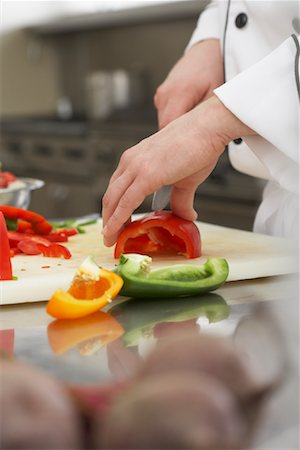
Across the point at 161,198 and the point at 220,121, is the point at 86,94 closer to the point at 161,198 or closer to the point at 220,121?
the point at 161,198

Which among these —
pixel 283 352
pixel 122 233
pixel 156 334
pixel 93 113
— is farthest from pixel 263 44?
pixel 93 113

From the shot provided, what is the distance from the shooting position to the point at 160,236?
4.24 ft

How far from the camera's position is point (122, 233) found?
4.04 ft

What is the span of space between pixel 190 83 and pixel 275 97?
33 centimetres

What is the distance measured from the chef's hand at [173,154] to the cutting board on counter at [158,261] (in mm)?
106

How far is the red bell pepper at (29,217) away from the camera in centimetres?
135

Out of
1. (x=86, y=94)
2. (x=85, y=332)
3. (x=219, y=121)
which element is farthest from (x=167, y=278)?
(x=86, y=94)

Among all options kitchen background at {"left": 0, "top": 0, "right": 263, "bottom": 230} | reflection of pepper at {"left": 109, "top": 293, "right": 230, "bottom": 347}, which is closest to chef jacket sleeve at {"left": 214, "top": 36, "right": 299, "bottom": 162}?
reflection of pepper at {"left": 109, "top": 293, "right": 230, "bottom": 347}

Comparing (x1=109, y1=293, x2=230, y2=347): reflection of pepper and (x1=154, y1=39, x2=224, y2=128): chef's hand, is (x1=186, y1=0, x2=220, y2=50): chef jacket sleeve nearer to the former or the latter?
(x1=154, y1=39, x2=224, y2=128): chef's hand

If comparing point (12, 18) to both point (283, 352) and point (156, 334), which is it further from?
point (283, 352)

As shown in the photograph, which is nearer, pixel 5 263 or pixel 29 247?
pixel 5 263

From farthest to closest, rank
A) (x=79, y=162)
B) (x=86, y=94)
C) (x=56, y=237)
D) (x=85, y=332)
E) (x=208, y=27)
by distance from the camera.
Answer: (x=86, y=94), (x=79, y=162), (x=208, y=27), (x=56, y=237), (x=85, y=332)

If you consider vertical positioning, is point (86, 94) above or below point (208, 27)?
below

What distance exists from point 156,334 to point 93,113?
3521mm
